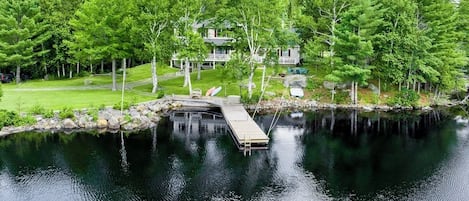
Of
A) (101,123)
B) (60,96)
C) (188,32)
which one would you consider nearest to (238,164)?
(101,123)

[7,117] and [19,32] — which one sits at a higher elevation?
[19,32]

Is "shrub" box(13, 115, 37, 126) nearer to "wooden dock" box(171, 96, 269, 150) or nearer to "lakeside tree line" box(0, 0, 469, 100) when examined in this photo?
"lakeside tree line" box(0, 0, 469, 100)

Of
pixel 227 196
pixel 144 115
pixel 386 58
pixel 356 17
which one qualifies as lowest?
pixel 227 196

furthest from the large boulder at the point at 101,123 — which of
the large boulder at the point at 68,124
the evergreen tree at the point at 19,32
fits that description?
the evergreen tree at the point at 19,32

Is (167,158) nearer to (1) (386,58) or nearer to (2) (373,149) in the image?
(2) (373,149)

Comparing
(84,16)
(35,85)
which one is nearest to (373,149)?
(84,16)

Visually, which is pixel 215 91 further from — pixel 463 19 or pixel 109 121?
pixel 463 19

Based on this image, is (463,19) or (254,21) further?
(463,19)
